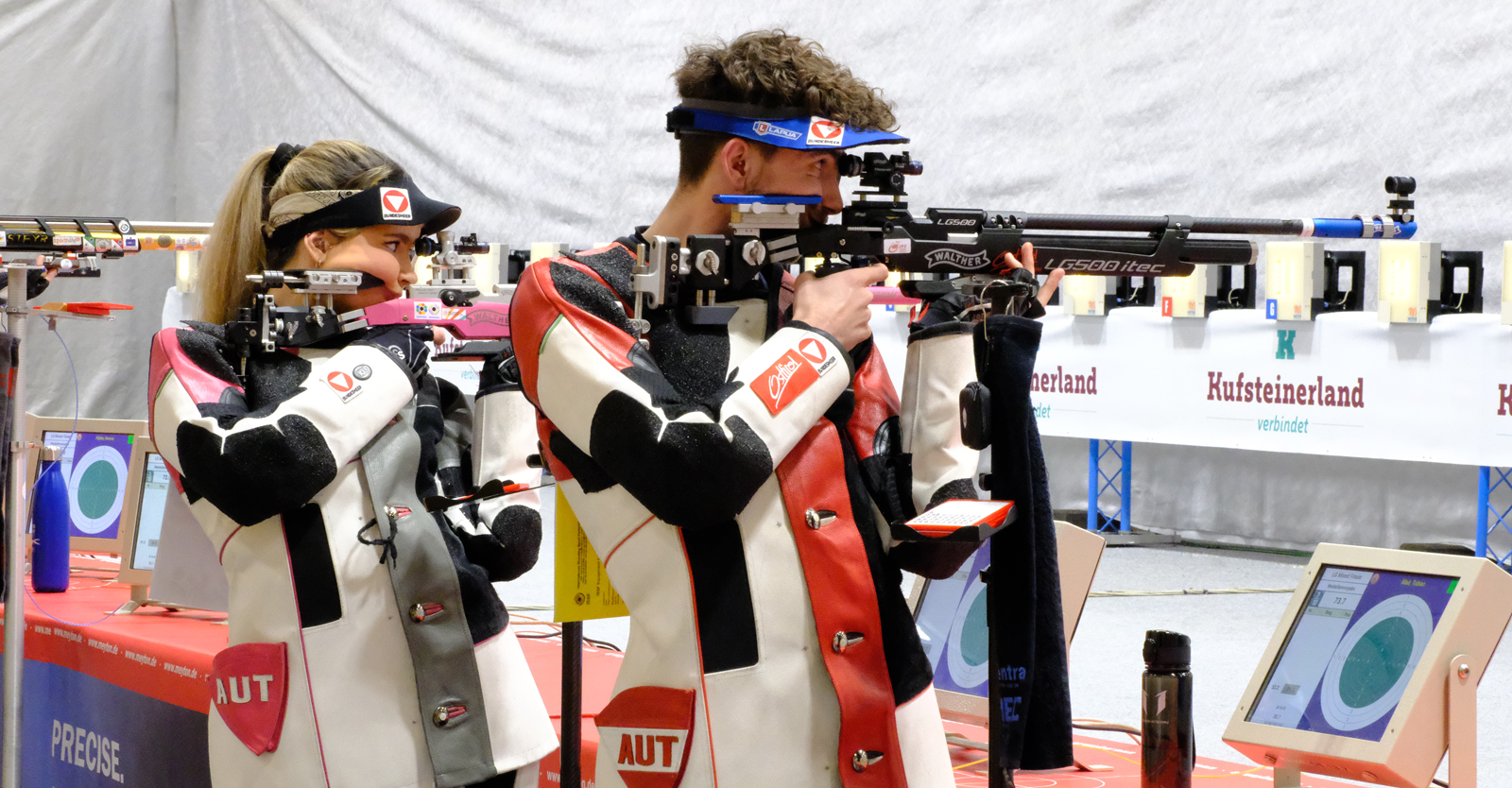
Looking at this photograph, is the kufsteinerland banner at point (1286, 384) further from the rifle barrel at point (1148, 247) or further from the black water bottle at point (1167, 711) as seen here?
the black water bottle at point (1167, 711)

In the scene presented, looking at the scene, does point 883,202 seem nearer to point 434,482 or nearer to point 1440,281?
point 434,482

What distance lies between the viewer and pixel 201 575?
2.61 metres

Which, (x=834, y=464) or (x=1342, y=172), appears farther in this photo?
(x=1342, y=172)

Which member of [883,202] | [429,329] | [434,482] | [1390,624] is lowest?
[1390,624]

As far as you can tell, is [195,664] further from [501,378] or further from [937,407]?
[937,407]

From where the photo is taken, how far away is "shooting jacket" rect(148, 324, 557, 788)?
180 cm

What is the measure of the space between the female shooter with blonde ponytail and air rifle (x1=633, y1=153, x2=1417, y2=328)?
0.57 metres

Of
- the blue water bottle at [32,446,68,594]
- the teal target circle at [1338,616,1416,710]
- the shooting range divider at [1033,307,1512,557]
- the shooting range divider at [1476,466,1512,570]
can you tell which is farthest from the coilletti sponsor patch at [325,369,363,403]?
the shooting range divider at [1476,466,1512,570]

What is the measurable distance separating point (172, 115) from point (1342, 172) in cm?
846

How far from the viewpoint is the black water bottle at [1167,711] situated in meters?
1.57

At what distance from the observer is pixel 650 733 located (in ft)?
4.79

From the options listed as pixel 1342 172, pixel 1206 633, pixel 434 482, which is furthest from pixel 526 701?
pixel 1342 172

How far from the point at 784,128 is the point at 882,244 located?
17 cm

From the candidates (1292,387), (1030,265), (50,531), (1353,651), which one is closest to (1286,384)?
(1292,387)
